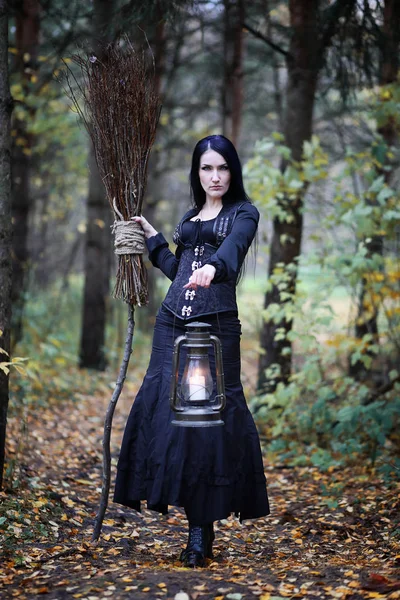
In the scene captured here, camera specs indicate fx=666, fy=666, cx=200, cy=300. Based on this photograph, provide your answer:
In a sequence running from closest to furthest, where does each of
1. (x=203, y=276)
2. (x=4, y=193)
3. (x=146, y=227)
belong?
(x=203, y=276), (x=146, y=227), (x=4, y=193)

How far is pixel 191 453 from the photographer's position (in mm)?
3461

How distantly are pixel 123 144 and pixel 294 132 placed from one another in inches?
137

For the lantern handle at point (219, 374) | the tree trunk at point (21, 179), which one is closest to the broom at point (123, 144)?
the lantern handle at point (219, 374)

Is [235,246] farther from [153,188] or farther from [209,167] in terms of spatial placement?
[153,188]

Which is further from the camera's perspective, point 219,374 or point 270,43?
point 270,43

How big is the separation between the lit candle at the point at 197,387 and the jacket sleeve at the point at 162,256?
2.66 ft

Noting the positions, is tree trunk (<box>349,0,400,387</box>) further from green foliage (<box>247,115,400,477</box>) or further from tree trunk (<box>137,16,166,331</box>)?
tree trunk (<box>137,16,166,331</box>)

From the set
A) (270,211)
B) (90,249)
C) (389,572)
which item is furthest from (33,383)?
(389,572)

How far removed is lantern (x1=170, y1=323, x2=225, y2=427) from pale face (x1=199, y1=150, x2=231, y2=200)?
0.84 metres

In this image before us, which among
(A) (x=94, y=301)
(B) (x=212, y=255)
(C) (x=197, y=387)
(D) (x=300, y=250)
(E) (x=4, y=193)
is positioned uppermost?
(D) (x=300, y=250)

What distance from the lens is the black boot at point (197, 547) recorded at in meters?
3.57

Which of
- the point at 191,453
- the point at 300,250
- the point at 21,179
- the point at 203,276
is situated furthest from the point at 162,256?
the point at 21,179

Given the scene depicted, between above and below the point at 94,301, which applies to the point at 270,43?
above

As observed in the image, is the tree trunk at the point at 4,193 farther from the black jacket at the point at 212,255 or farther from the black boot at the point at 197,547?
the black boot at the point at 197,547
